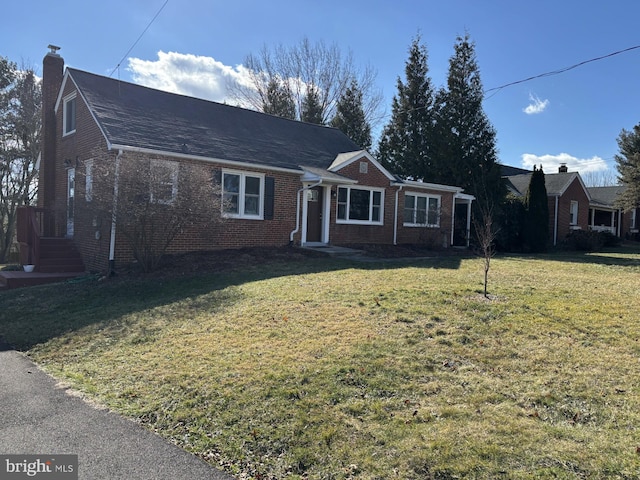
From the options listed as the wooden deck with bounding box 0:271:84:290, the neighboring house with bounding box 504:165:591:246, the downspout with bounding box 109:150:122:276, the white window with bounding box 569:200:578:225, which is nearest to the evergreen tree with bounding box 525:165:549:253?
the neighboring house with bounding box 504:165:591:246

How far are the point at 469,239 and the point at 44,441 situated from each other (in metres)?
18.9

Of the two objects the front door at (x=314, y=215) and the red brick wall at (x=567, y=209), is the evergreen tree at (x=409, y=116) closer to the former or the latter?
the red brick wall at (x=567, y=209)

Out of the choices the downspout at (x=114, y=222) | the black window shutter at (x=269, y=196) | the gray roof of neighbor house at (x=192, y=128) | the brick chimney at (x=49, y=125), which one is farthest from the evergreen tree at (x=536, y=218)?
the brick chimney at (x=49, y=125)

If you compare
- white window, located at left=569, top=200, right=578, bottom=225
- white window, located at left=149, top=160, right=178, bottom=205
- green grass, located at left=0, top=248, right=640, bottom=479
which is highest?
white window, located at left=569, top=200, right=578, bottom=225

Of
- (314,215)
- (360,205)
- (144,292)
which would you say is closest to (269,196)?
(314,215)

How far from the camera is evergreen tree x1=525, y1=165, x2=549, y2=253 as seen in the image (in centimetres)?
2052

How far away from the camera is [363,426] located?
149 inches

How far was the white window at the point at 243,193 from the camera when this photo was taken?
13922 millimetres

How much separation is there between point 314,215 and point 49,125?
392 inches

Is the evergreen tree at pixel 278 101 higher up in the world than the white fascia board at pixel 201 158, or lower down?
higher up

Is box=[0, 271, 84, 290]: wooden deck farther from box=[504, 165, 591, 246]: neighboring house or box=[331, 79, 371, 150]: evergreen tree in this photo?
box=[331, 79, 371, 150]: evergreen tree

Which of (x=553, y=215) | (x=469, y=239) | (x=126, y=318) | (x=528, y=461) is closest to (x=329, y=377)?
(x=528, y=461)

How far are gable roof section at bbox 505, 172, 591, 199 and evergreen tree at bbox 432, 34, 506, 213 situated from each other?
2915 mm

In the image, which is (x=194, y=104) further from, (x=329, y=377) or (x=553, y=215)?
(x=553, y=215)
